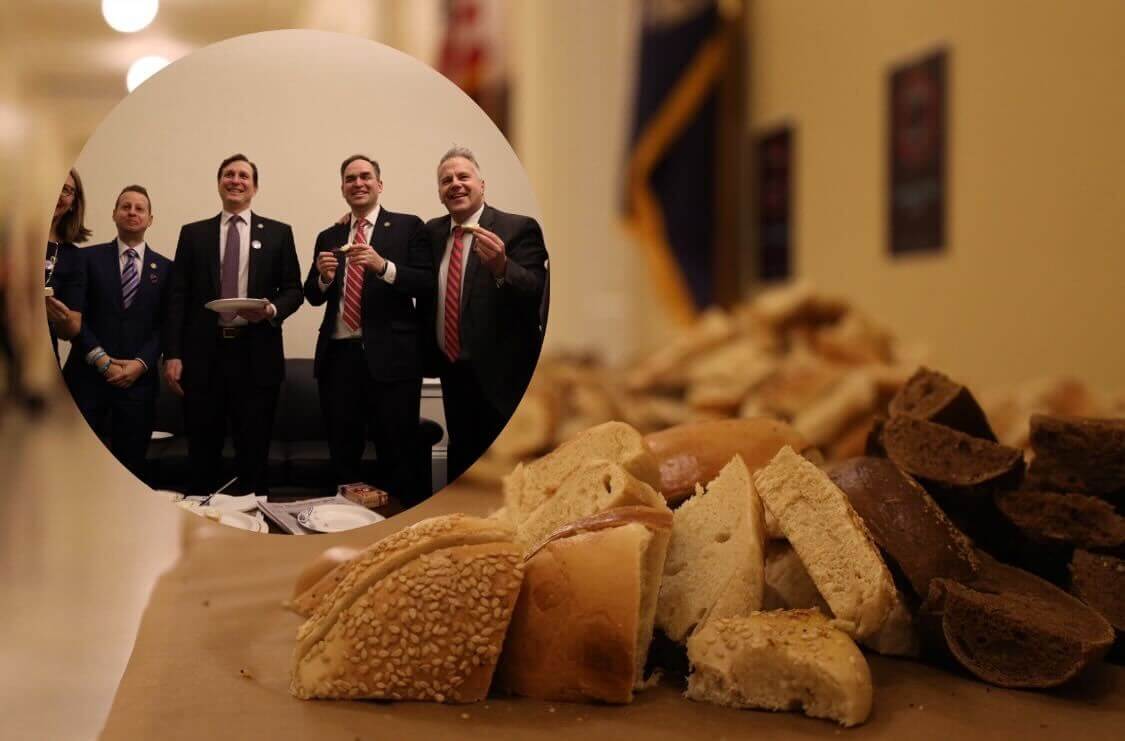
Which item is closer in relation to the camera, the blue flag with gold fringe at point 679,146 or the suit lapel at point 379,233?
the suit lapel at point 379,233

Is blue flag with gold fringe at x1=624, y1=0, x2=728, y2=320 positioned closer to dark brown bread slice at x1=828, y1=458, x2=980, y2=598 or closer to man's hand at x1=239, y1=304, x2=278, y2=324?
dark brown bread slice at x1=828, y1=458, x2=980, y2=598

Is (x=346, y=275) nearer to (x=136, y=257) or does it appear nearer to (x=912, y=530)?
(x=136, y=257)

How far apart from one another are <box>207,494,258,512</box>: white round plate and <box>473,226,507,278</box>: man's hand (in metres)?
0.30

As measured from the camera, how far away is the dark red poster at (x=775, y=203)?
4520mm

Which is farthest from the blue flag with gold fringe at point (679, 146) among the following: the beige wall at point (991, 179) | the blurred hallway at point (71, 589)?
the blurred hallway at point (71, 589)

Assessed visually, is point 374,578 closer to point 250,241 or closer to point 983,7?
point 250,241

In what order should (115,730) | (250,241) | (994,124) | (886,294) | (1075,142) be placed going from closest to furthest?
1. (115,730)
2. (250,241)
3. (1075,142)
4. (994,124)
5. (886,294)

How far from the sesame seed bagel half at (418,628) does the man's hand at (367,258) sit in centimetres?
24

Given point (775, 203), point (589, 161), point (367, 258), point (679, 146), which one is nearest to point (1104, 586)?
point (367, 258)

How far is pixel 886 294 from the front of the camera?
3830 millimetres

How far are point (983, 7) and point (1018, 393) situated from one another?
5.32 ft

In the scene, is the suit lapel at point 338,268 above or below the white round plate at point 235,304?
above

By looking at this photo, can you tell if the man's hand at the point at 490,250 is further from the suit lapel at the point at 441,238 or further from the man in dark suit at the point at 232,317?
the man in dark suit at the point at 232,317

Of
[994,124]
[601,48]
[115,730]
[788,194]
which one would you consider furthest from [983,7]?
[115,730]
